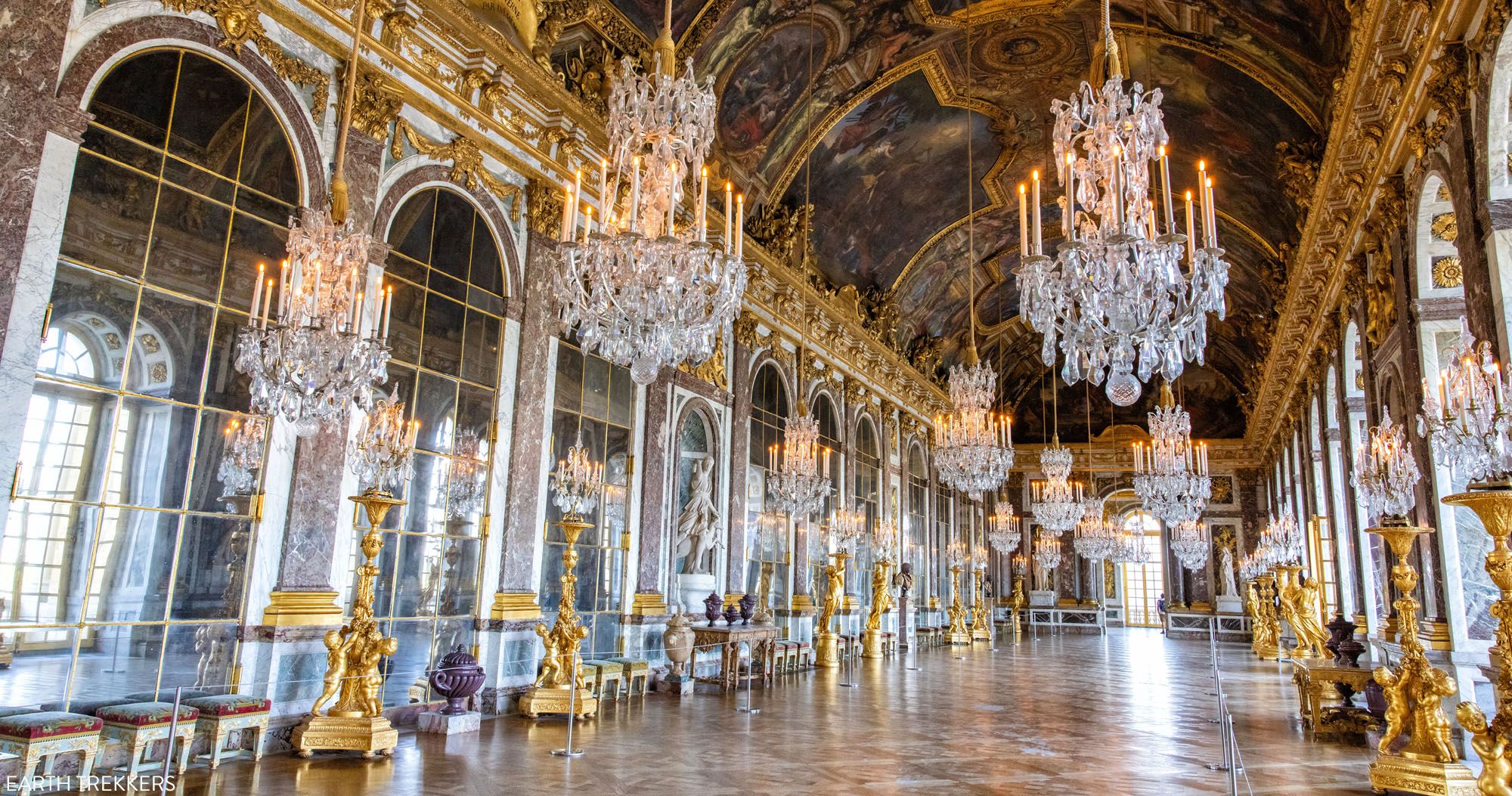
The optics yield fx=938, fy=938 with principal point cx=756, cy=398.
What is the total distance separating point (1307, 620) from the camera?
15188mm

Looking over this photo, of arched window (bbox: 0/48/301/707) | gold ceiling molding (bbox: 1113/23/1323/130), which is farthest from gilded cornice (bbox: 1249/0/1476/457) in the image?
arched window (bbox: 0/48/301/707)

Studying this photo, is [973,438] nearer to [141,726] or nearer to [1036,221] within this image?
[1036,221]

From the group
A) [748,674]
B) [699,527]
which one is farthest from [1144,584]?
[748,674]

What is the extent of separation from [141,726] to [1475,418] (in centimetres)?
810

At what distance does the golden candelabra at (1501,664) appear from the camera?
529 centimetres

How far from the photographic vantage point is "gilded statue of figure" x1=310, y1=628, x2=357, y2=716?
269 inches

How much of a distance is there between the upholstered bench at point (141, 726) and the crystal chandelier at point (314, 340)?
1.89 meters

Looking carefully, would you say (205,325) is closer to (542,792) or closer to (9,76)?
(9,76)

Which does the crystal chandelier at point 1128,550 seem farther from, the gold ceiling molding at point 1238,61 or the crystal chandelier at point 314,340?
the crystal chandelier at point 314,340

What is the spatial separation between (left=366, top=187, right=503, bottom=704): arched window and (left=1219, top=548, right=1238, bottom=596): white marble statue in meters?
28.6

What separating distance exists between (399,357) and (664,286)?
381 cm

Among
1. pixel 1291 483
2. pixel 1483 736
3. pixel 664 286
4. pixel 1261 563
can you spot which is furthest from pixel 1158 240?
pixel 1261 563

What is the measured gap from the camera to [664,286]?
586cm

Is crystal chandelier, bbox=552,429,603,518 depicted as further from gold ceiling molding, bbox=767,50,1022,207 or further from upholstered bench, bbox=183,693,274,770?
gold ceiling molding, bbox=767,50,1022,207
